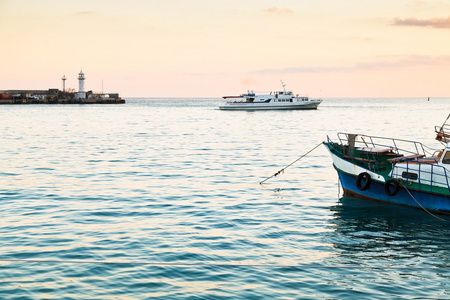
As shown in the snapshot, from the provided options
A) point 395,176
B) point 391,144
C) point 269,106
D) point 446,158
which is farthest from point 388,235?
point 269,106

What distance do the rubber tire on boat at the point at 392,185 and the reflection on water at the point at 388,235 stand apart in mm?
807

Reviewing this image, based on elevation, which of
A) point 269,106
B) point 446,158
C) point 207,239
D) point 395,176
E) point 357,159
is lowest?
point 207,239

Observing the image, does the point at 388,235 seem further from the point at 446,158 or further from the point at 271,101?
the point at 271,101

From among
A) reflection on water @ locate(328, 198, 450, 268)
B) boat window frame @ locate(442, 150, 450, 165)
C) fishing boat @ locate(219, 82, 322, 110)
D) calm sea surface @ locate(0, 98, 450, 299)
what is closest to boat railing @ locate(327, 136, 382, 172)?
reflection on water @ locate(328, 198, 450, 268)

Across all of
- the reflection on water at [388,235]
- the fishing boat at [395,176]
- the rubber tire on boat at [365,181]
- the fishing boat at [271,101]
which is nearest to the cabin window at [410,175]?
the fishing boat at [395,176]

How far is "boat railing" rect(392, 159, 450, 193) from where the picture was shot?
74.8 feet

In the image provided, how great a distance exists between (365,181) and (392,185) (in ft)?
4.99

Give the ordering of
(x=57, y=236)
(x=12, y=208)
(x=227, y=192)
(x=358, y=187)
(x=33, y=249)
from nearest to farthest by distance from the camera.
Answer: (x=33, y=249) < (x=57, y=236) < (x=12, y=208) < (x=358, y=187) < (x=227, y=192)

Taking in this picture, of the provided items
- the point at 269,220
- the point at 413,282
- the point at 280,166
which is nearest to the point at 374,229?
the point at 269,220

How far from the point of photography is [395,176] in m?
24.5

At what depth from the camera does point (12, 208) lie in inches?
934

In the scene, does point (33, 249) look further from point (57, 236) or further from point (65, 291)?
point (65, 291)

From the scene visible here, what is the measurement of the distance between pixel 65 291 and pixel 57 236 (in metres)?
5.56

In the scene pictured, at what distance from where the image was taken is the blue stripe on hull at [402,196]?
22609mm
